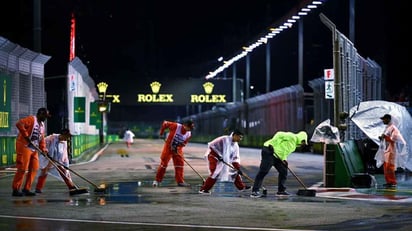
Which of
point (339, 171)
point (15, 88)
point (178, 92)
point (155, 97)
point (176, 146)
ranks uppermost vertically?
point (178, 92)

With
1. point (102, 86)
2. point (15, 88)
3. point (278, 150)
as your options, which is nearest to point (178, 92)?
point (102, 86)

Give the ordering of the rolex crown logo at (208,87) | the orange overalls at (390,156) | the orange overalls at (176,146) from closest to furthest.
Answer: the orange overalls at (390,156) → the orange overalls at (176,146) → the rolex crown logo at (208,87)

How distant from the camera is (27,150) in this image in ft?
48.8

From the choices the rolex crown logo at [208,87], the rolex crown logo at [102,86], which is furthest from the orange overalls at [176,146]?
the rolex crown logo at [102,86]

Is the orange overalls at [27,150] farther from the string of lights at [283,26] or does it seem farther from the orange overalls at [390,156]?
the string of lights at [283,26]

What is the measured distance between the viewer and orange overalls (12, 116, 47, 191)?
14.8 meters

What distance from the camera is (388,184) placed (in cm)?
1808

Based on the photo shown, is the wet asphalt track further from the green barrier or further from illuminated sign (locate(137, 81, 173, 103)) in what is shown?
illuminated sign (locate(137, 81, 173, 103))

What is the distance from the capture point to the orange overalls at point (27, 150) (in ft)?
48.6

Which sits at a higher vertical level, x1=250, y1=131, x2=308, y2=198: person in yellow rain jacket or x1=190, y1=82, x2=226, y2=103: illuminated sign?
x1=190, y1=82, x2=226, y2=103: illuminated sign

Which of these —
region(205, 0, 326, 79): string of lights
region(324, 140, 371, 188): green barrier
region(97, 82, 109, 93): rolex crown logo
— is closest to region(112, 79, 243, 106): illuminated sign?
region(97, 82, 109, 93): rolex crown logo

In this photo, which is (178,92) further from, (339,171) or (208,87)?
(339,171)

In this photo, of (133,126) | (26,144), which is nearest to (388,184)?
(26,144)

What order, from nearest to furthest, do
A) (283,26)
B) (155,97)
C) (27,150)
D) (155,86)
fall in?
1. (27,150)
2. (283,26)
3. (155,86)
4. (155,97)
